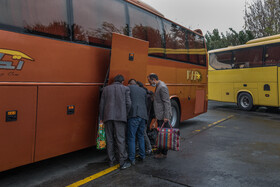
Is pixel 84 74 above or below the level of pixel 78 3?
below

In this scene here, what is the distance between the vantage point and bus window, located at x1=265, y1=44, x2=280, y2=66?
10984mm

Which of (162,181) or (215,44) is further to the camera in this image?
(215,44)

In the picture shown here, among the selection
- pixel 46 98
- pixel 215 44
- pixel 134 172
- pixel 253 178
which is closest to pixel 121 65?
pixel 46 98

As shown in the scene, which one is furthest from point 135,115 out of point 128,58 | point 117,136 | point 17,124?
point 17,124

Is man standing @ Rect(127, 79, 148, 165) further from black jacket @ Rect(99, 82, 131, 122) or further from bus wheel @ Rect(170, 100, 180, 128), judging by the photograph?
bus wheel @ Rect(170, 100, 180, 128)

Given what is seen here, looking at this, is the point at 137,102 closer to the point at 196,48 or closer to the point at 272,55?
the point at 196,48

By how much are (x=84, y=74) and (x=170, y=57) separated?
10.6 ft

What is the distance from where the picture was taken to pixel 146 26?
5645 mm

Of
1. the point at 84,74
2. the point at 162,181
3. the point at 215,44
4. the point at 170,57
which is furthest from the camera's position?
the point at 215,44

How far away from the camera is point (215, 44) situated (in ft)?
96.5

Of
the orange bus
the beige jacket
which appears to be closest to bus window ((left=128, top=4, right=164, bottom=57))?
the orange bus

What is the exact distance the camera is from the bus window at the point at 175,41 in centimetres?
656

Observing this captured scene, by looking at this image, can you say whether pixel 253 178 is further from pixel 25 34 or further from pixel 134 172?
pixel 25 34

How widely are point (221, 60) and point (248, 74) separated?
83.2 inches
